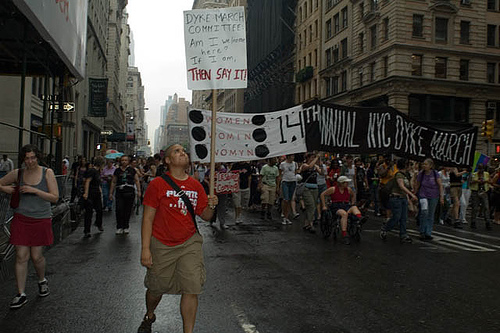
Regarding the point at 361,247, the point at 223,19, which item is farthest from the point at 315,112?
the point at 223,19

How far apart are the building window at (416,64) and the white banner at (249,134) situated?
1100 inches

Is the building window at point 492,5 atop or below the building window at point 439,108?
atop

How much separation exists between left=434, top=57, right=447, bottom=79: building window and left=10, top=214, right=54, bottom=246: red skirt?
35.4 m

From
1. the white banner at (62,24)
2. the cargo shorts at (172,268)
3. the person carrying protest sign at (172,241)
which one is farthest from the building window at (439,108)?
the cargo shorts at (172,268)

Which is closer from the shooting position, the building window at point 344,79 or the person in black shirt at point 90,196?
the person in black shirt at point 90,196

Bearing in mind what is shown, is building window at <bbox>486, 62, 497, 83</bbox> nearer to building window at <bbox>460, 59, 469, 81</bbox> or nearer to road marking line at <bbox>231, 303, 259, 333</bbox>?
building window at <bbox>460, 59, 469, 81</bbox>

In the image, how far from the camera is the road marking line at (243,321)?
4033 mm

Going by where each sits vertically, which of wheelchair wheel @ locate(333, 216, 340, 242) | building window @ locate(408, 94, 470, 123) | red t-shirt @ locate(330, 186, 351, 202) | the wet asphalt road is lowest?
the wet asphalt road

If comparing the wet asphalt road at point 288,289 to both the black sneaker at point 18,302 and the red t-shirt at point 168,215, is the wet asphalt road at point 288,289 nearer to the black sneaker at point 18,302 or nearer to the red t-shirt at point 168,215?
the black sneaker at point 18,302

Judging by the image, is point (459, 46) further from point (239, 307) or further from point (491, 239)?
point (239, 307)

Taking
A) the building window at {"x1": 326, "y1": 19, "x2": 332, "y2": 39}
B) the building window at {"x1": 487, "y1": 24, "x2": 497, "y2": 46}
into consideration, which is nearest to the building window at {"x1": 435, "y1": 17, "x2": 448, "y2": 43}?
the building window at {"x1": 487, "y1": 24, "x2": 497, "y2": 46}

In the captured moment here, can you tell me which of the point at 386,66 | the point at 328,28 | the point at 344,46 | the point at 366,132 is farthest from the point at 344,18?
the point at 366,132

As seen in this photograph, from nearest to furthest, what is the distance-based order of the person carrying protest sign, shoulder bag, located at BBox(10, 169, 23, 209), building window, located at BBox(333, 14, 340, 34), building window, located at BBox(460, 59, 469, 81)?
1. the person carrying protest sign
2. shoulder bag, located at BBox(10, 169, 23, 209)
3. building window, located at BBox(460, 59, 469, 81)
4. building window, located at BBox(333, 14, 340, 34)

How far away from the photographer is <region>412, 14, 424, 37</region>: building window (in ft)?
112
